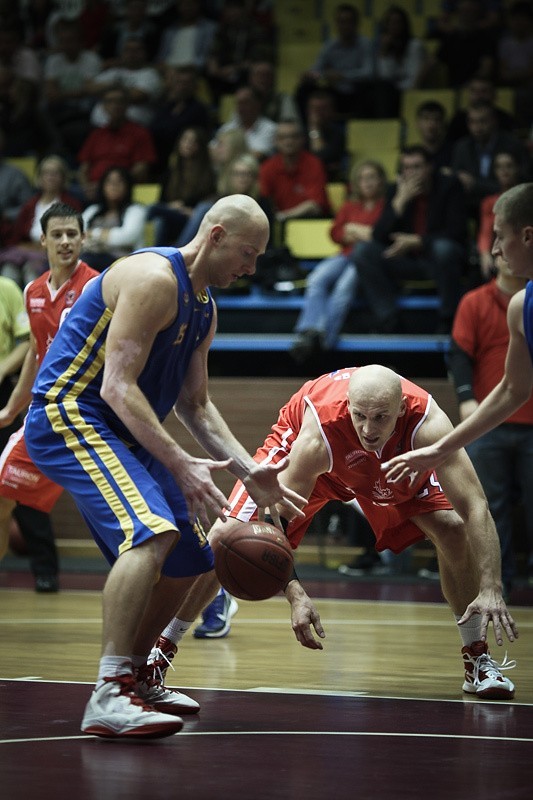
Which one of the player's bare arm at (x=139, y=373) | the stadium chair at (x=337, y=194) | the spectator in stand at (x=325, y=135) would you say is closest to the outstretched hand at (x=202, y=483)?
the player's bare arm at (x=139, y=373)

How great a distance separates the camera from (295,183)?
11.3 metres

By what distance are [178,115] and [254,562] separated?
27.9 ft

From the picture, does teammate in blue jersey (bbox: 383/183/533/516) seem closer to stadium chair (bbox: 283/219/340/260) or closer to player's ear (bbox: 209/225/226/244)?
player's ear (bbox: 209/225/226/244)

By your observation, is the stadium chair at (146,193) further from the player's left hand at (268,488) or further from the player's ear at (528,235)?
the player's ear at (528,235)

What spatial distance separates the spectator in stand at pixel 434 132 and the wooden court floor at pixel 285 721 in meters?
4.72

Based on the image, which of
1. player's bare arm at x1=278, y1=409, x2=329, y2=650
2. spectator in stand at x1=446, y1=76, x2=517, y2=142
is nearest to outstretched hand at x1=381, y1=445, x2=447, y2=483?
player's bare arm at x1=278, y1=409, x2=329, y2=650

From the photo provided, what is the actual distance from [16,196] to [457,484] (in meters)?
8.12

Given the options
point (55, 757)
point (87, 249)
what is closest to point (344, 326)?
point (87, 249)

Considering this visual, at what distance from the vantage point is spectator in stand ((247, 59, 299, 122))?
39.2 ft

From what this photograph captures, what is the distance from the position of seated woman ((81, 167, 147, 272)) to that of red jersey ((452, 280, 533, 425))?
349 cm

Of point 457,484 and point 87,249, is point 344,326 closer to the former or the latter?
point 87,249

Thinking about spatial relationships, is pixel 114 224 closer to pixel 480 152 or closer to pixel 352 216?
pixel 352 216

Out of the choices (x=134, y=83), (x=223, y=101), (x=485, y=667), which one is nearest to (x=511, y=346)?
(x=485, y=667)

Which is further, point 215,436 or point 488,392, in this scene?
point 488,392
